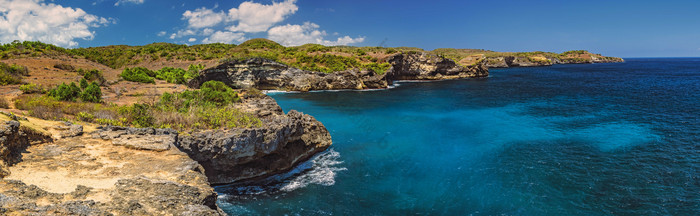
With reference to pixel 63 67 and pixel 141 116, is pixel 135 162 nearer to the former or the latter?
pixel 141 116

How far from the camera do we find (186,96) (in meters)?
21.0

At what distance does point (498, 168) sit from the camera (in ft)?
60.8

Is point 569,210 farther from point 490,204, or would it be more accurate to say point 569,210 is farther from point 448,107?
point 448,107

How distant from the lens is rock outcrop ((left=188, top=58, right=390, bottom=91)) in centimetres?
5631

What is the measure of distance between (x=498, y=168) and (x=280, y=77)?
46637 millimetres

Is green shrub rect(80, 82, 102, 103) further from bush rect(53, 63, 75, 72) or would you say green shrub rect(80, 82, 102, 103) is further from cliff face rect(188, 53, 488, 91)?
cliff face rect(188, 53, 488, 91)

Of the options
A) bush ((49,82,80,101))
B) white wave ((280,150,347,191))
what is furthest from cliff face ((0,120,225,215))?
bush ((49,82,80,101))

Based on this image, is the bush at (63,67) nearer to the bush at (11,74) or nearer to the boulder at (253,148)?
the bush at (11,74)

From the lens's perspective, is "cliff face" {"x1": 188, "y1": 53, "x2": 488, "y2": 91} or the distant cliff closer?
"cliff face" {"x1": 188, "y1": 53, "x2": 488, "y2": 91}

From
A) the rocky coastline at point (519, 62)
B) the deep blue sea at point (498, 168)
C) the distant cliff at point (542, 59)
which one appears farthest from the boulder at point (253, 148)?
the rocky coastline at point (519, 62)

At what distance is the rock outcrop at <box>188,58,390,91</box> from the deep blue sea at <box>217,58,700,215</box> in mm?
25926

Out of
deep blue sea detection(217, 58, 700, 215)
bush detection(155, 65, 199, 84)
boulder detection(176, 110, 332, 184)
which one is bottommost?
deep blue sea detection(217, 58, 700, 215)

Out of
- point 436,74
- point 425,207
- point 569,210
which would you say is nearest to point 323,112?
point 425,207

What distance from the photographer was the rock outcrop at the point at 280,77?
56312mm
